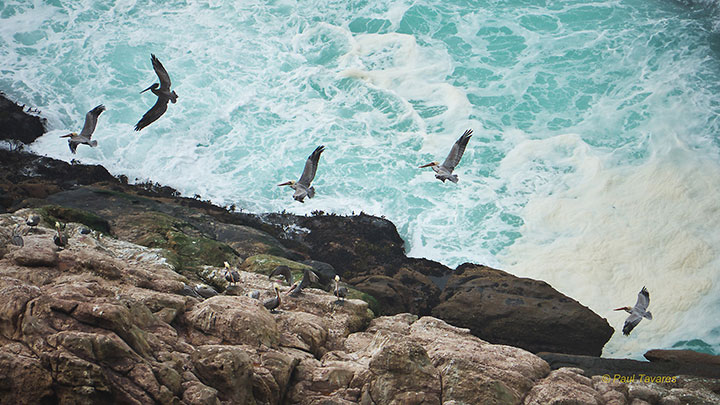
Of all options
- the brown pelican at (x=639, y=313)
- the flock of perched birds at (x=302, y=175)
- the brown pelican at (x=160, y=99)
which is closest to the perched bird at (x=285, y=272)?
the flock of perched birds at (x=302, y=175)

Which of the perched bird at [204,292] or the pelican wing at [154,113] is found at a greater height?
the pelican wing at [154,113]

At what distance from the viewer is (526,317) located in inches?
536

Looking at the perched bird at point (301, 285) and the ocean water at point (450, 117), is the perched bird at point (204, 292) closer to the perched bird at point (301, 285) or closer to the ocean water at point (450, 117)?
the perched bird at point (301, 285)

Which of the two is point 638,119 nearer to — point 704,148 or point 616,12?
point 704,148

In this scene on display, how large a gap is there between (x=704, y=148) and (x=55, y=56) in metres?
26.3

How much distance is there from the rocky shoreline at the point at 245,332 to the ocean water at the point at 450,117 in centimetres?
457

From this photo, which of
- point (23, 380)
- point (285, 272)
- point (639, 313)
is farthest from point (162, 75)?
point (639, 313)

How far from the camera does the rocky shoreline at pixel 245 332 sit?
21.5ft

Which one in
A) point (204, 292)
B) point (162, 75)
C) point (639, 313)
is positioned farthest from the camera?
point (639, 313)

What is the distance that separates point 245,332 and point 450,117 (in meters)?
18.4

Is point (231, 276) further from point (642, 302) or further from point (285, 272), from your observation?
point (642, 302)

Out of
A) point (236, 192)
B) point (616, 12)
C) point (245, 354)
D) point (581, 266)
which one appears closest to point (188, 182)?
point (236, 192)

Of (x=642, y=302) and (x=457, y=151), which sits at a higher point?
(x=457, y=151)

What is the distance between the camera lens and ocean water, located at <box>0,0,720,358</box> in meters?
19.3
